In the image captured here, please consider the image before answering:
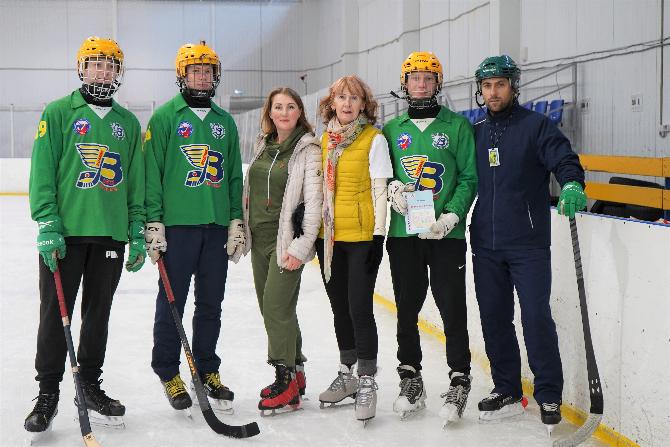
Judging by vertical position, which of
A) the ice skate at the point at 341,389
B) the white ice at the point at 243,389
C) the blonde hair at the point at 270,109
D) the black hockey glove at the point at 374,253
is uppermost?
the blonde hair at the point at 270,109

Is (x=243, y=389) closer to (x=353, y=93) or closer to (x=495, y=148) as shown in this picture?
(x=353, y=93)

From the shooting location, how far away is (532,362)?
2.77 meters

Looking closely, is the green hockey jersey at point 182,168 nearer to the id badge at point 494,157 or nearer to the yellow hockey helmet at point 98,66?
the yellow hockey helmet at point 98,66

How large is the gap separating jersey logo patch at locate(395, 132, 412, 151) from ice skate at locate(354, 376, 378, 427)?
2.77ft

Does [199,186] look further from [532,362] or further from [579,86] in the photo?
[579,86]

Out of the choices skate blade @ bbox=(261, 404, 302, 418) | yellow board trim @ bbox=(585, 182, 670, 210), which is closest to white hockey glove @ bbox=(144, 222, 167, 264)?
skate blade @ bbox=(261, 404, 302, 418)

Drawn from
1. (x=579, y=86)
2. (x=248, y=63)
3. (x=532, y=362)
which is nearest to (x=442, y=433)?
(x=532, y=362)

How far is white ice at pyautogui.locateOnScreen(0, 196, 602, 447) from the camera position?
8.93 feet

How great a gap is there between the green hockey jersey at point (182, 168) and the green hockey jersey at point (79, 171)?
138mm

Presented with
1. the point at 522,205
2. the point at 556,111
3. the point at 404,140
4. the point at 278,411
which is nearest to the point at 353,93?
the point at 404,140

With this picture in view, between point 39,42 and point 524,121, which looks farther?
point 39,42

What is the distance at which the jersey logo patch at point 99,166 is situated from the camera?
2.63 m

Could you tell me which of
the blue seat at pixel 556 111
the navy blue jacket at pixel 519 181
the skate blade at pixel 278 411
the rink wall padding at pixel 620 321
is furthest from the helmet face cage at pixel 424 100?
the blue seat at pixel 556 111

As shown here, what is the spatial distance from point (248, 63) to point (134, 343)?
1565 centimetres
